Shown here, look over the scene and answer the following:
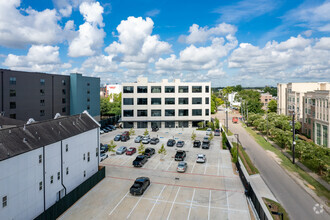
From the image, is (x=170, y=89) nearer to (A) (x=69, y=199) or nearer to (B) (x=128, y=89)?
(B) (x=128, y=89)

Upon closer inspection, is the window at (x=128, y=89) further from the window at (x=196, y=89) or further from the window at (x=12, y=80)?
the window at (x=12, y=80)

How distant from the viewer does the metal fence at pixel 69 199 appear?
19844 millimetres

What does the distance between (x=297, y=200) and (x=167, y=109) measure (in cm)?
5204

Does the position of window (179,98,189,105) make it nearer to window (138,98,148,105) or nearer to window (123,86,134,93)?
window (138,98,148,105)

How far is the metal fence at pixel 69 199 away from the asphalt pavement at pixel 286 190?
80.0 feet

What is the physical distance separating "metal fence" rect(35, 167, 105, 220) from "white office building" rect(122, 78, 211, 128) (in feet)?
142

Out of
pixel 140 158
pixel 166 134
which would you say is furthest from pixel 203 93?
pixel 140 158

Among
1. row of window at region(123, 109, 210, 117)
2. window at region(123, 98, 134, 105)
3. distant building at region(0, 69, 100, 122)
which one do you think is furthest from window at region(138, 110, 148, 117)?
distant building at region(0, 69, 100, 122)

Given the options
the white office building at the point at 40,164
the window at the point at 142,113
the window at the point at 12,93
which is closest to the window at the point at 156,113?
the window at the point at 142,113

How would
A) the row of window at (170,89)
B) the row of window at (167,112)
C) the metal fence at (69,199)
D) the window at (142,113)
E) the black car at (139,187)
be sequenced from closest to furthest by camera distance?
the metal fence at (69,199) < the black car at (139,187) < the row of window at (167,112) < the window at (142,113) < the row of window at (170,89)

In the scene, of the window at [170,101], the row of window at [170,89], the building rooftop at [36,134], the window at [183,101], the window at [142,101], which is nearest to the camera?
the building rooftop at [36,134]

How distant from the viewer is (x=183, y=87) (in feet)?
244

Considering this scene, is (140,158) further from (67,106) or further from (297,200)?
(67,106)

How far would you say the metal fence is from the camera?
1984 cm
